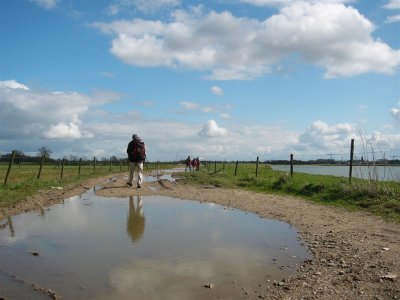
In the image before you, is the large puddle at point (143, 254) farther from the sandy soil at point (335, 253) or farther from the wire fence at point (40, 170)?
the wire fence at point (40, 170)

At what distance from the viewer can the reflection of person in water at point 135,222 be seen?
873cm

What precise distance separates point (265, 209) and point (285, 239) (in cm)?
438

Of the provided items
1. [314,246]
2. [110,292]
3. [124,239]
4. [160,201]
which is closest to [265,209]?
[160,201]

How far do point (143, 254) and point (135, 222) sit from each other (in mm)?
3093

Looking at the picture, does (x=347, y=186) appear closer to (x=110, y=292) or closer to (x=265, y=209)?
(x=265, y=209)

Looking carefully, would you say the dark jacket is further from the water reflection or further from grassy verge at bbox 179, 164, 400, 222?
the water reflection

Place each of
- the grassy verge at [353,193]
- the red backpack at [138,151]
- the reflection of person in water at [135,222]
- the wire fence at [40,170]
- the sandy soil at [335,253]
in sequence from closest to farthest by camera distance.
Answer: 1. the sandy soil at [335,253]
2. the reflection of person in water at [135,222]
3. the grassy verge at [353,193]
4. the red backpack at [138,151]
5. the wire fence at [40,170]

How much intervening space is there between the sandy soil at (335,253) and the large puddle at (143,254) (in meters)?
0.31

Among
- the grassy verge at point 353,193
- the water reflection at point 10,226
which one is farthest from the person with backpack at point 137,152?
the water reflection at point 10,226

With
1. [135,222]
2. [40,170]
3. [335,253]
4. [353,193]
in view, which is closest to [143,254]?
[135,222]

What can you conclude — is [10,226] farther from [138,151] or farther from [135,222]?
[138,151]

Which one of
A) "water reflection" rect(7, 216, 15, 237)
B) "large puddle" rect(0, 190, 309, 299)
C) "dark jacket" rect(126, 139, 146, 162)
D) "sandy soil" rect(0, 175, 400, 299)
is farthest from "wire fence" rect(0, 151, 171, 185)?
"sandy soil" rect(0, 175, 400, 299)

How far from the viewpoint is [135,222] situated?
1012cm

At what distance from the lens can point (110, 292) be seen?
17.5 feet
